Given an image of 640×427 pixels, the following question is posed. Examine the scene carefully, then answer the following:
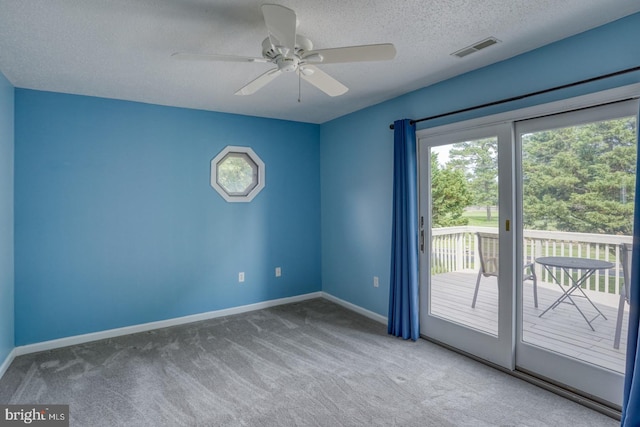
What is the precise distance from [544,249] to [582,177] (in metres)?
0.57

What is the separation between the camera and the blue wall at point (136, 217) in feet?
10.1

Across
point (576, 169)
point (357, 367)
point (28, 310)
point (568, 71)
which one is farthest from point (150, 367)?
point (568, 71)

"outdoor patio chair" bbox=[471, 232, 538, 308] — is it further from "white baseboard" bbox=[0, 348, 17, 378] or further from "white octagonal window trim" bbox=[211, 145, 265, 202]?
"white baseboard" bbox=[0, 348, 17, 378]

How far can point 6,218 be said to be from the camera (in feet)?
9.23

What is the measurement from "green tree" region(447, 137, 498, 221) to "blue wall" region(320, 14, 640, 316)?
0.25 m

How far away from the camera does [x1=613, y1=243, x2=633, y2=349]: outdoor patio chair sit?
6.64ft

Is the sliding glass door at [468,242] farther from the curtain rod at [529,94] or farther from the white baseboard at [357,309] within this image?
the white baseboard at [357,309]

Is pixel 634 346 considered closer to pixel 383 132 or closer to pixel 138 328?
pixel 383 132

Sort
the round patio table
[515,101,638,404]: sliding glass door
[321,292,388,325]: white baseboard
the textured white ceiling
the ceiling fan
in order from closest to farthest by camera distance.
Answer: the ceiling fan
the textured white ceiling
[515,101,638,404]: sliding glass door
the round patio table
[321,292,388,325]: white baseboard

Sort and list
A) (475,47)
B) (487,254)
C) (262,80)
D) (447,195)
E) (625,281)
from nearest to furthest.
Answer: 1. (625,281)
2. (262,80)
3. (475,47)
4. (487,254)
5. (447,195)

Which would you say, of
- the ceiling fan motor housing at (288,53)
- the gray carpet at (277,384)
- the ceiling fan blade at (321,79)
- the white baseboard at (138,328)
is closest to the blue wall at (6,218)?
the white baseboard at (138,328)

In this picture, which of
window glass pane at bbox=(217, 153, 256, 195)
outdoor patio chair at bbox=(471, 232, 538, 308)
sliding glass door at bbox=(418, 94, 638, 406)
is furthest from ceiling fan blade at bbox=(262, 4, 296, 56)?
window glass pane at bbox=(217, 153, 256, 195)

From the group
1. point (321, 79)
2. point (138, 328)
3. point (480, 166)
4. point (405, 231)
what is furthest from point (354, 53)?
point (138, 328)

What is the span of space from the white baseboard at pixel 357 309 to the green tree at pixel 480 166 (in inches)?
65.6
